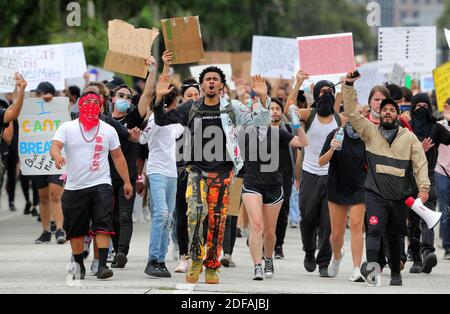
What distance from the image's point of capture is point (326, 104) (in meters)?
13.7

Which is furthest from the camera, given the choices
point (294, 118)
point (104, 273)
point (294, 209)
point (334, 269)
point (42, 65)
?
point (294, 209)

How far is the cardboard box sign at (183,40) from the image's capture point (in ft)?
→ 46.1

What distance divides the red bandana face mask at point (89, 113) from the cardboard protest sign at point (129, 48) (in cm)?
111

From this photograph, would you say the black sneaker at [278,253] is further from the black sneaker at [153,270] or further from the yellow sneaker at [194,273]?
the yellow sneaker at [194,273]

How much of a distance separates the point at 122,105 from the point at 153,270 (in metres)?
1.81

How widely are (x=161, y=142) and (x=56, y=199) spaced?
3894 millimetres

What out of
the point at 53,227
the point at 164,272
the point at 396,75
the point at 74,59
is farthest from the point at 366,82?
the point at 164,272

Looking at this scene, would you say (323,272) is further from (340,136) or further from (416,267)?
(340,136)

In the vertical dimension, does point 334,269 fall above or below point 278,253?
above

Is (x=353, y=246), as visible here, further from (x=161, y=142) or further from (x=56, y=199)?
(x=56, y=199)

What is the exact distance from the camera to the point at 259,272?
13.0 metres
